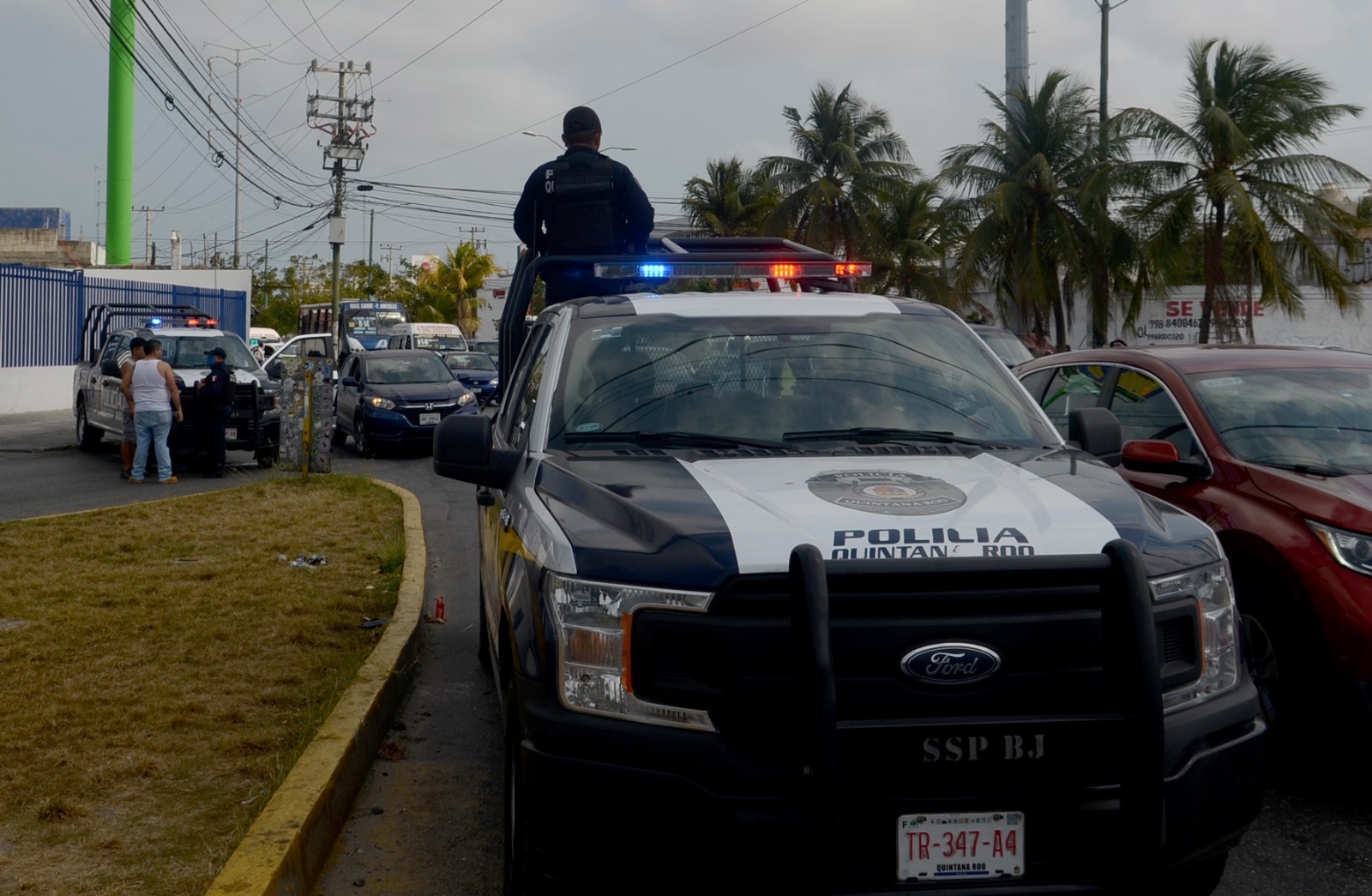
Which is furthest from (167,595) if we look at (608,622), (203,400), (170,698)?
(203,400)

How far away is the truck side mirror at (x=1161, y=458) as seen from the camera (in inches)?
221

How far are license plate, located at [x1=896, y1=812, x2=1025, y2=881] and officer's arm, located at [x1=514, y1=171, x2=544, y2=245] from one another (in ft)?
15.7

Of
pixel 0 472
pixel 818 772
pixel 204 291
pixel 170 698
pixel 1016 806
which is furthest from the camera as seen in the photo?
pixel 204 291

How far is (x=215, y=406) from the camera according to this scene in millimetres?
16250

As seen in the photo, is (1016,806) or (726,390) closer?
(1016,806)

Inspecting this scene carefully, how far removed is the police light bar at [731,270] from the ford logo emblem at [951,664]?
320 centimetres

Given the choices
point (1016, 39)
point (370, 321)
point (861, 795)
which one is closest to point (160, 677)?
point (861, 795)

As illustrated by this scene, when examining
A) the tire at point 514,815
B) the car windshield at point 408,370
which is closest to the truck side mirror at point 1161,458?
the tire at point 514,815

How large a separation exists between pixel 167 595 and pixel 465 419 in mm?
4203

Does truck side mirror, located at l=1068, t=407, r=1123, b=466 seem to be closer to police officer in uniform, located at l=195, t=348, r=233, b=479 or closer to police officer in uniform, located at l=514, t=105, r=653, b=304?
police officer in uniform, located at l=514, t=105, r=653, b=304

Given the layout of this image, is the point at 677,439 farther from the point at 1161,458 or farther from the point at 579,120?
the point at 579,120

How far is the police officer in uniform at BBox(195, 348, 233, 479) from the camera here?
53.1 ft

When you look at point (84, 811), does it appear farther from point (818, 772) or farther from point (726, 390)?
point (818, 772)

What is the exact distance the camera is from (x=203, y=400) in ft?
53.9
